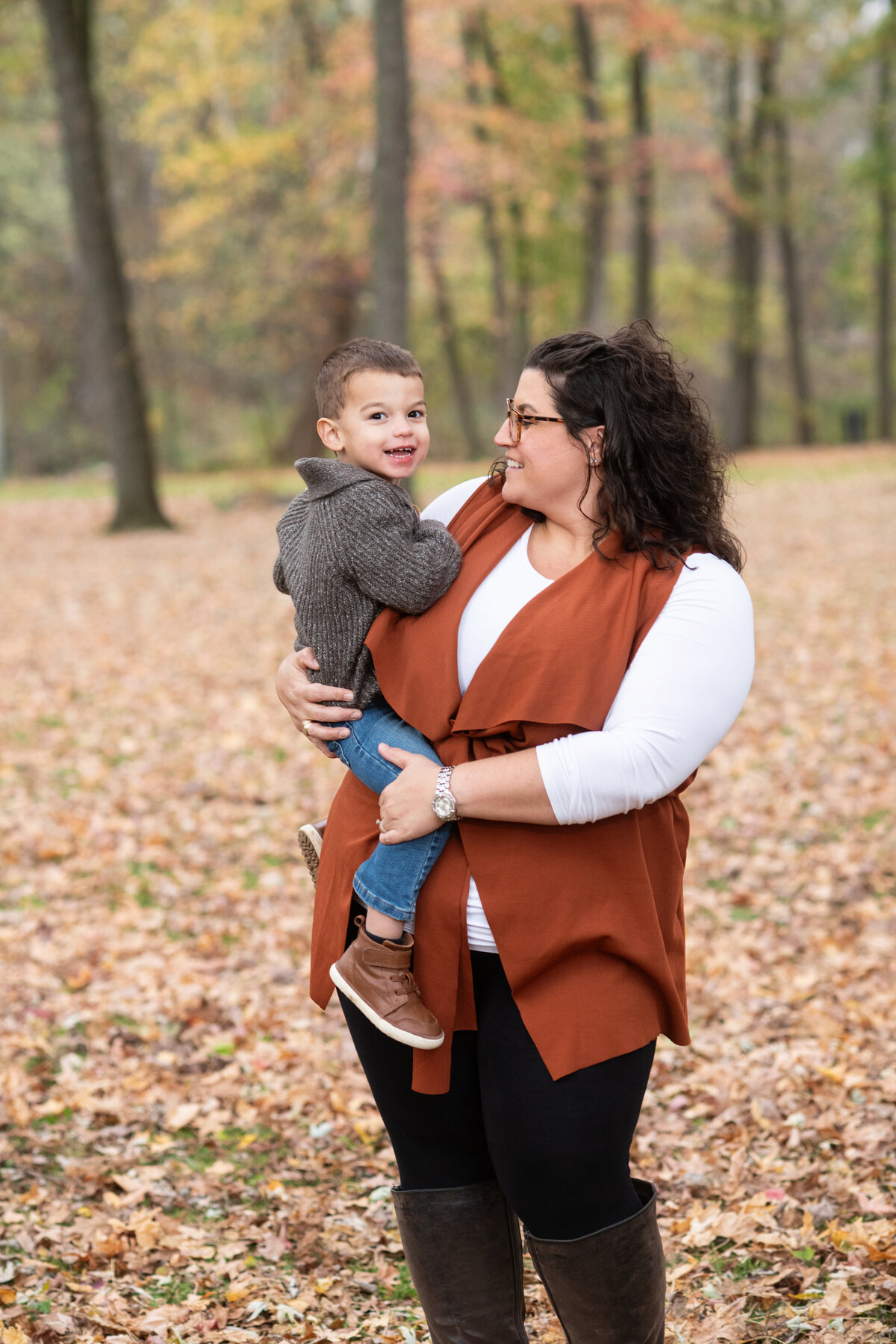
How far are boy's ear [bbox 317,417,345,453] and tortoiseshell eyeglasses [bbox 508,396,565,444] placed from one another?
0.47 metres

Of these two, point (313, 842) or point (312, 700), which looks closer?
point (312, 700)

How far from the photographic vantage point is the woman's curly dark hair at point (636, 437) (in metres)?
2.15

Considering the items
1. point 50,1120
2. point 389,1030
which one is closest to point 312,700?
point 389,1030

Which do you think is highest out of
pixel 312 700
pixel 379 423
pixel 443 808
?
pixel 379 423

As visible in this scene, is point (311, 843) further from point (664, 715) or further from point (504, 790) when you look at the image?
point (664, 715)

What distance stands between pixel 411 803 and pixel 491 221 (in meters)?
25.8

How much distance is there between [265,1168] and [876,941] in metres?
2.72

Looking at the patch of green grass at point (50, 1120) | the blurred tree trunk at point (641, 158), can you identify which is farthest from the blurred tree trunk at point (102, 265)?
the patch of green grass at point (50, 1120)

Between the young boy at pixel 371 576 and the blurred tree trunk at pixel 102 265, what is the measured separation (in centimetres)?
1510

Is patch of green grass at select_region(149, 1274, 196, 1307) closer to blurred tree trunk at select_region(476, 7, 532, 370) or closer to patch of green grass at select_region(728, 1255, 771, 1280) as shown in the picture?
patch of green grass at select_region(728, 1255, 771, 1280)

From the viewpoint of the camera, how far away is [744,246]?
3088cm

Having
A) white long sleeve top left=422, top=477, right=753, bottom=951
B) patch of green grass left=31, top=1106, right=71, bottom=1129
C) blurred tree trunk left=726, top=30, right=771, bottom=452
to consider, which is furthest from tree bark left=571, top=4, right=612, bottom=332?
white long sleeve top left=422, top=477, right=753, bottom=951

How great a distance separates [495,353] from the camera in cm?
3641

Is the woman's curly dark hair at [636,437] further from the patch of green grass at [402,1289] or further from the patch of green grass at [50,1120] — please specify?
the patch of green grass at [50,1120]
